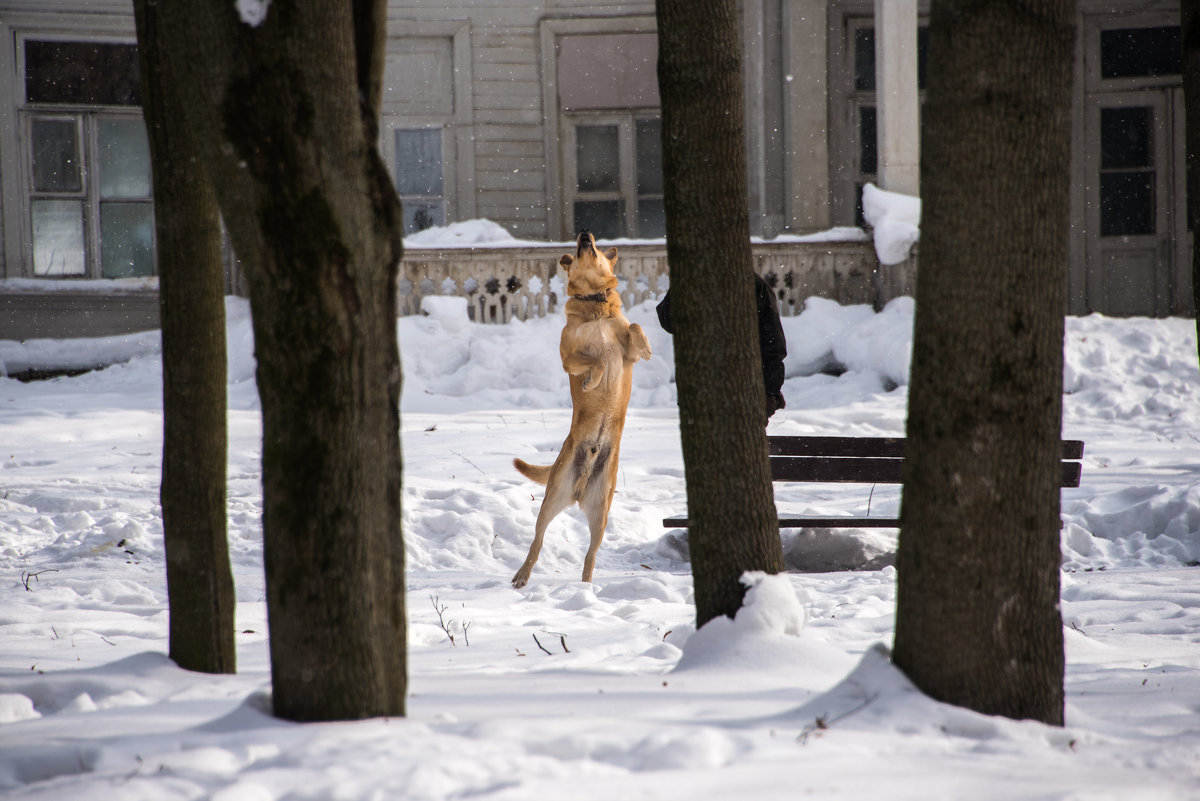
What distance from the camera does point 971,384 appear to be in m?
2.75

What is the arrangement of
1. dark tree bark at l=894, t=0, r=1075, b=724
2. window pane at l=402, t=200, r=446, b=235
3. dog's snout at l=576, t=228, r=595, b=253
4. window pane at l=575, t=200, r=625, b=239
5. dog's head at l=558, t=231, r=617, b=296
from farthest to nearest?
window pane at l=575, t=200, r=625, b=239, window pane at l=402, t=200, r=446, b=235, dog's head at l=558, t=231, r=617, b=296, dog's snout at l=576, t=228, r=595, b=253, dark tree bark at l=894, t=0, r=1075, b=724

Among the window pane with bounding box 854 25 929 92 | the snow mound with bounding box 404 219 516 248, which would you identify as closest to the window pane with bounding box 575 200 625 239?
the snow mound with bounding box 404 219 516 248

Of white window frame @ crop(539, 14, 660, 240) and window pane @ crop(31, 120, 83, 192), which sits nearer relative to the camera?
window pane @ crop(31, 120, 83, 192)

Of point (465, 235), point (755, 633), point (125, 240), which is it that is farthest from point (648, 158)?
point (755, 633)

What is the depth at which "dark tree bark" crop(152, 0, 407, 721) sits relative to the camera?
2.46m

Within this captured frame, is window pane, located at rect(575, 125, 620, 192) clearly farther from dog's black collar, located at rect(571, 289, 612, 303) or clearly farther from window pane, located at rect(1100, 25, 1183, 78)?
dog's black collar, located at rect(571, 289, 612, 303)

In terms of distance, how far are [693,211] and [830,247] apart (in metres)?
10.8

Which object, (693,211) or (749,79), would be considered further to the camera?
(749,79)

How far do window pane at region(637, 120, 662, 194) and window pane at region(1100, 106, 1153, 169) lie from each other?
6765 mm

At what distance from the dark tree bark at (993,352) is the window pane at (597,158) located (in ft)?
45.6

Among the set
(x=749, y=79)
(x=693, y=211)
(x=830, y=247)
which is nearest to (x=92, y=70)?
(x=749, y=79)

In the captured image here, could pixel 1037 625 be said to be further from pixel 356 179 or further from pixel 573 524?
pixel 573 524

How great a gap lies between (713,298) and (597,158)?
13225mm

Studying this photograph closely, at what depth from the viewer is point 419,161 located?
1630cm
